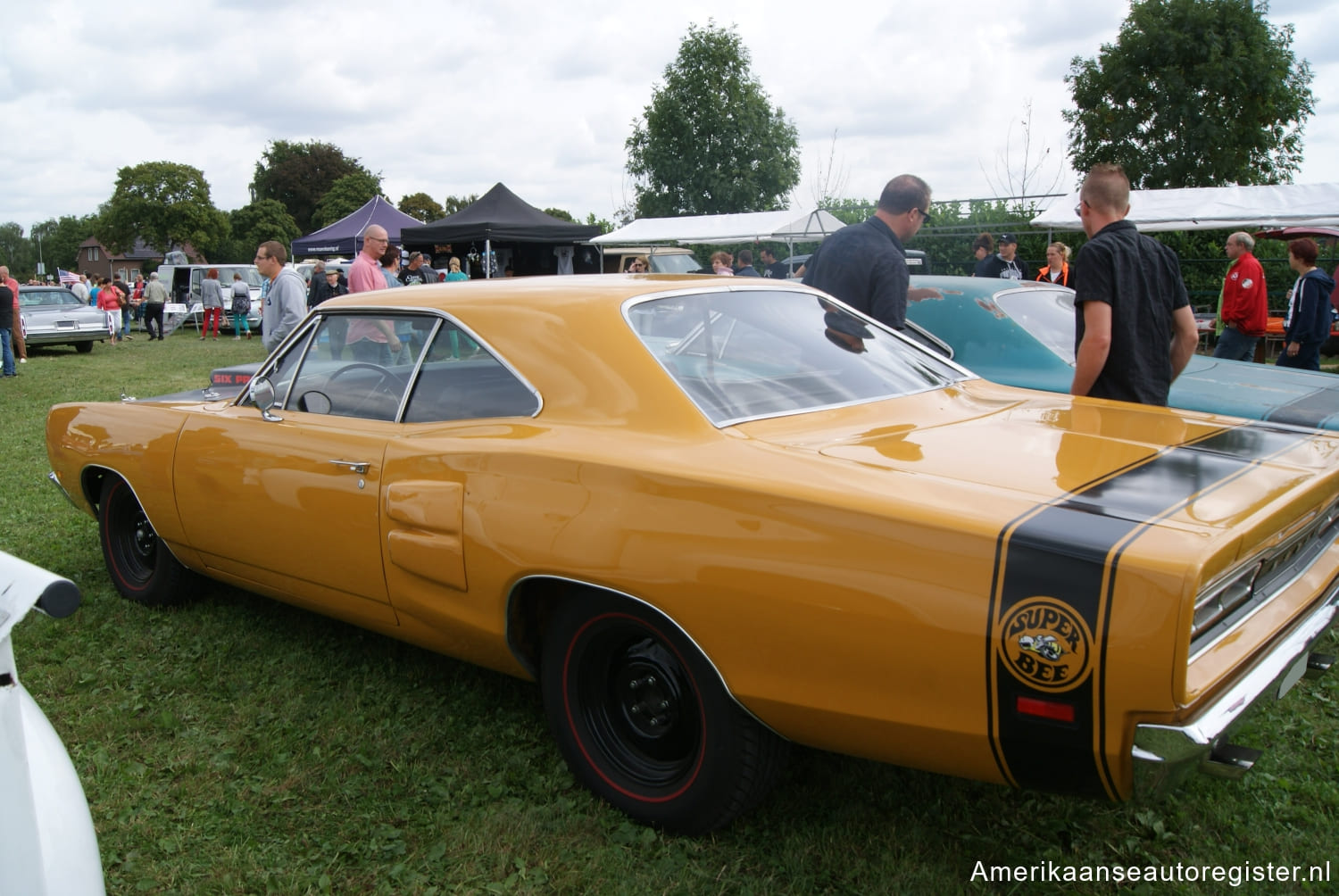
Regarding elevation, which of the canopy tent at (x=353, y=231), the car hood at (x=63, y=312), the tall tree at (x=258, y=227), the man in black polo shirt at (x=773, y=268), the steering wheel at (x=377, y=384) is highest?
the tall tree at (x=258, y=227)

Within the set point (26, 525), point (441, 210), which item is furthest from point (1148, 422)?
point (441, 210)

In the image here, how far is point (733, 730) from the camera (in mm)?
2277

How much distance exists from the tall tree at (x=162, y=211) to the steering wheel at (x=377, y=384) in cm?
6287

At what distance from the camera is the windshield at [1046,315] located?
562 centimetres

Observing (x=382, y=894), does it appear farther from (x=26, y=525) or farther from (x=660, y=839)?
(x=26, y=525)

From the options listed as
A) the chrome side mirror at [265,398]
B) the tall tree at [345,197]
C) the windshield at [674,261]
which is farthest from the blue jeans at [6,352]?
the tall tree at [345,197]

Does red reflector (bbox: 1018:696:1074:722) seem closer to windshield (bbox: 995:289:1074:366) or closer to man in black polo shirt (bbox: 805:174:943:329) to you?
man in black polo shirt (bbox: 805:174:943:329)

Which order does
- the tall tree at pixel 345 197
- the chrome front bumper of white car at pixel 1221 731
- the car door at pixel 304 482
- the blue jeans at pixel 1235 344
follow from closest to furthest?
the chrome front bumper of white car at pixel 1221 731 < the car door at pixel 304 482 < the blue jeans at pixel 1235 344 < the tall tree at pixel 345 197

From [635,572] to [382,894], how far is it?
1015mm

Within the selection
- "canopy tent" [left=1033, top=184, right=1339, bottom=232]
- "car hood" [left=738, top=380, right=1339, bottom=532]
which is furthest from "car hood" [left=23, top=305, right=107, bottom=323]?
"car hood" [left=738, top=380, right=1339, bottom=532]

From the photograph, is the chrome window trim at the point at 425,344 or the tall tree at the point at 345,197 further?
the tall tree at the point at 345,197

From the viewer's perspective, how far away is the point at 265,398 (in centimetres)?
338

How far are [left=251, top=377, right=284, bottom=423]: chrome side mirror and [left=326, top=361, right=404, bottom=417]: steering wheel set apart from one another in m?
0.19

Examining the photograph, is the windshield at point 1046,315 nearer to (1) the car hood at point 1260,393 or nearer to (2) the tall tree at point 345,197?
(1) the car hood at point 1260,393
